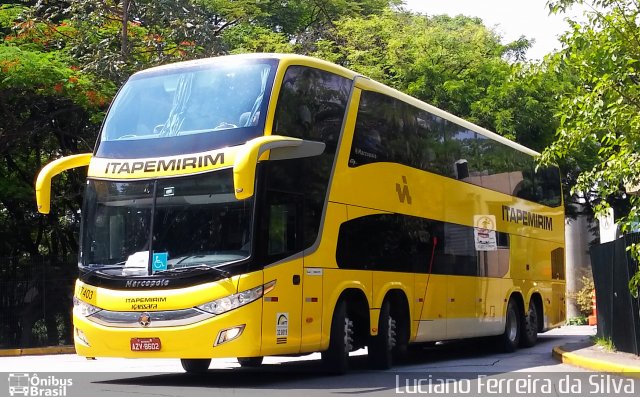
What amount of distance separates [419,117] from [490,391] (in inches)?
256

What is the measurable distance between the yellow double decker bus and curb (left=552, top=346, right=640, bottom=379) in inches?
104

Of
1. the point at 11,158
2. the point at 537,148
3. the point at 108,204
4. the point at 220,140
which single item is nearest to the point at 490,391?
the point at 220,140

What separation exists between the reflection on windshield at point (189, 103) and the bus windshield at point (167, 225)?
799 mm

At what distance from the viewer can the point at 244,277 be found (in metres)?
11.5

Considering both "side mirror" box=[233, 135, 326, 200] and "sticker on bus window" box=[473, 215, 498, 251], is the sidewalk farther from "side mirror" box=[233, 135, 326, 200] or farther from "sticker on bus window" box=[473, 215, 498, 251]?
"side mirror" box=[233, 135, 326, 200]

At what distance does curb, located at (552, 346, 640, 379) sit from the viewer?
13138 millimetres

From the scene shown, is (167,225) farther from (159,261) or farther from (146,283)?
(146,283)

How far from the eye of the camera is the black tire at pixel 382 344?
571 inches

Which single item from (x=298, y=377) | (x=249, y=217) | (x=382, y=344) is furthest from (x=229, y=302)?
(x=382, y=344)

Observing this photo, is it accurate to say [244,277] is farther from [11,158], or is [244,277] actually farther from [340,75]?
[11,158]

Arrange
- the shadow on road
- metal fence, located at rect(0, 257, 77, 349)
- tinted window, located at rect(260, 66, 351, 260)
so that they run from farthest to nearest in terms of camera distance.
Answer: metal fence, located at rect(0, 257, 77, 349), the shadow on road, tinted window, located at rect(260, 66, 351, 260)

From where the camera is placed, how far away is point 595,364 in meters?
14.2

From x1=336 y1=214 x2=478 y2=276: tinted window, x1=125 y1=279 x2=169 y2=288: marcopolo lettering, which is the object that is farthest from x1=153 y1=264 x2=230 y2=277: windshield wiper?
x1=336 y1=214 x2=478 y2=276: tinted window

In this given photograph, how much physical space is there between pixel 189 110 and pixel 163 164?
909 mm
